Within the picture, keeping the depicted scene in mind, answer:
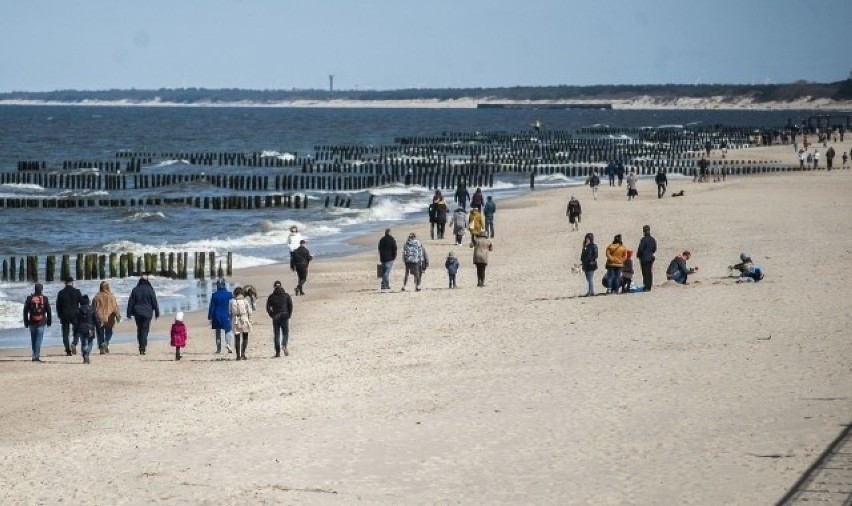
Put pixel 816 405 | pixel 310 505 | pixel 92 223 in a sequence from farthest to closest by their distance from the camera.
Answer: pixel 92 223, pixel 816 405, pixel 310 505

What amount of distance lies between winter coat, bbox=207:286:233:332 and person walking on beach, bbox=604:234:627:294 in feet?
25.6

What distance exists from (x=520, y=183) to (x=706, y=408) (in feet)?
202

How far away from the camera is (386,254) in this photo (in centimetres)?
2908

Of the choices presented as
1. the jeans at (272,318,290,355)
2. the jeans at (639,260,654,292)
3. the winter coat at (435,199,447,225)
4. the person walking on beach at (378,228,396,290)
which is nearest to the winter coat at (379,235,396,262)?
the person walking on beach at (378,228,396,290)

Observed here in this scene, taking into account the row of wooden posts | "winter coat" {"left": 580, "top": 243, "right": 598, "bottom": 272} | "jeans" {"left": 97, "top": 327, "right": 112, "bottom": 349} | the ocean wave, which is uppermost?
"winter coat" {"left": 580, "top": 243, "right": 598, "bottom": 272}

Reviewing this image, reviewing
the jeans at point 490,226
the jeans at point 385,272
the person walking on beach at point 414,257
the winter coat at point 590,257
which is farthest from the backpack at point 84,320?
the jeans at point 490,226

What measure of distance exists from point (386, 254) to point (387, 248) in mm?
269

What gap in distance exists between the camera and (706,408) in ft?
53.5

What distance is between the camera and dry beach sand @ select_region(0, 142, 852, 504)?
13797 mm

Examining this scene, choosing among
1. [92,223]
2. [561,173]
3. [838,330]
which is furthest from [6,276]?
[561,173]

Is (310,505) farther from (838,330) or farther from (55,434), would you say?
(838,330)

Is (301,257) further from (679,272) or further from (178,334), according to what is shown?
(679,272)

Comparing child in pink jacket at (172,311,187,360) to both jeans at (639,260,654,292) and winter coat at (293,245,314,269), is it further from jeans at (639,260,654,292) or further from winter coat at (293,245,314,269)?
jeans at (639,260,654,292)

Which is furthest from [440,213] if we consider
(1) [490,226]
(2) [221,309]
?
(2) [221,309]
